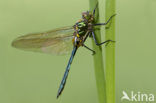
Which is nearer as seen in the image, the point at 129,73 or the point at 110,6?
the point at 110,6

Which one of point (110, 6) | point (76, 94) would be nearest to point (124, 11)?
point (76, 94)

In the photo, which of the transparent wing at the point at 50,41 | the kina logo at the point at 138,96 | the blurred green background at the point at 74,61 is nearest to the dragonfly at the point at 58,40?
the transparent wing at the point at 50,41

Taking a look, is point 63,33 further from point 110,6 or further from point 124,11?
point 110,6

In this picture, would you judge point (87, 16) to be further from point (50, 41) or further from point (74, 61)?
point (74, 61)

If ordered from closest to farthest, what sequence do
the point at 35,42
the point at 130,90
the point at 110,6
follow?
the point at 110,6 < the point at 35,42 < the point at 130,90

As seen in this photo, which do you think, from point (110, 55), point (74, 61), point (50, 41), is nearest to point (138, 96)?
point (74, 61)

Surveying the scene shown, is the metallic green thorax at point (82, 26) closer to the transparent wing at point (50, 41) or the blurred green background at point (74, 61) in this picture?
the transparent wing at point (50, 41)

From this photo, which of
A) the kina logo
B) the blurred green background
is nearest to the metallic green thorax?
the blurred green background

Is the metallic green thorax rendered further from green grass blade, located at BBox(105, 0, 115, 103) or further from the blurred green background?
green grass blade, located at BBox(105, 0, 115, 103)
